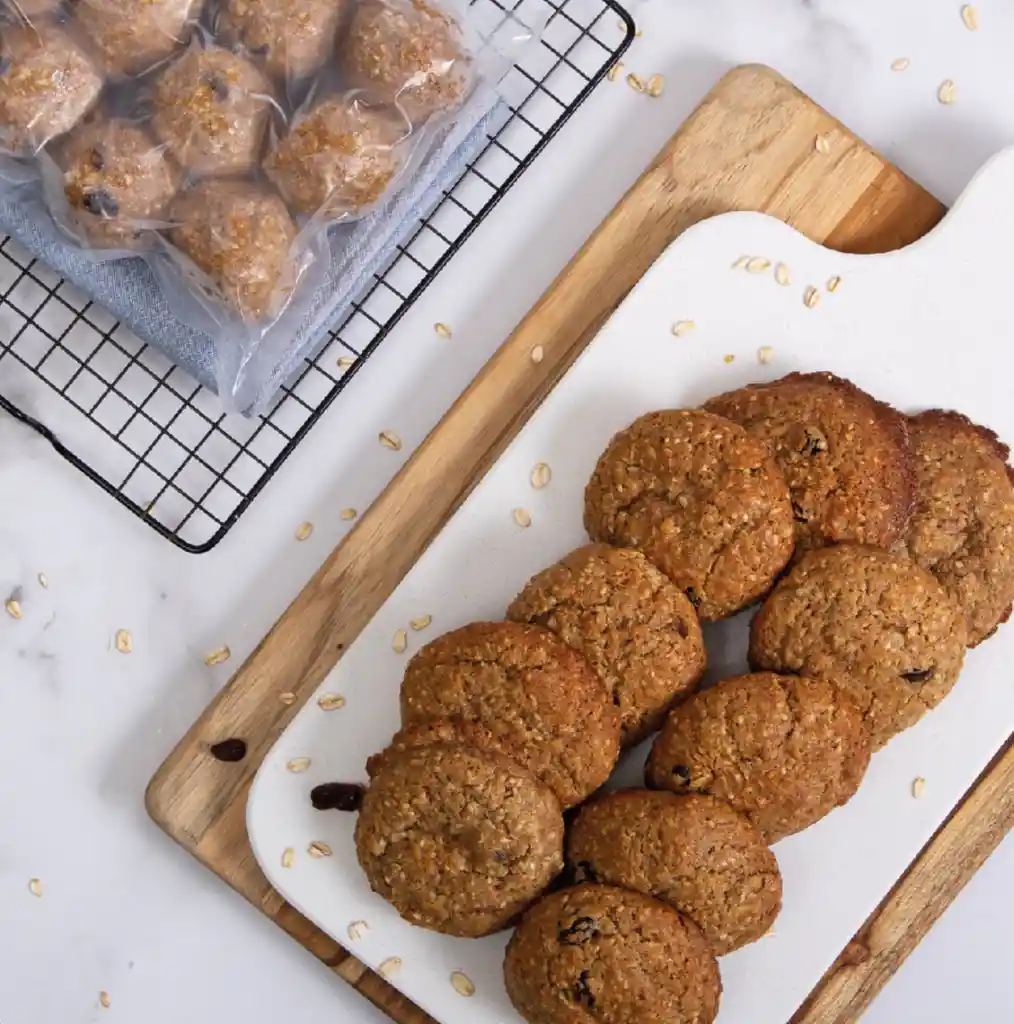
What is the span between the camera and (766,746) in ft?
5.48

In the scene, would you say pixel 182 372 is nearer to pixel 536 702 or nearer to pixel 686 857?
pixel 536 702

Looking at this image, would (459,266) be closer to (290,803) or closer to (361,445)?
(361,445)

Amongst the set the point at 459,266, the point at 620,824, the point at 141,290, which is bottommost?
the point at 620,824

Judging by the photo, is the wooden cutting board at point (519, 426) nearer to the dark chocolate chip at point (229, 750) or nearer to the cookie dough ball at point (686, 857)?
the dark chocolate chip at point (229, 750)

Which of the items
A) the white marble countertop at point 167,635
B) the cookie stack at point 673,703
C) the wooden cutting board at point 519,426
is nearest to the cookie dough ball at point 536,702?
the cookie stack at point 673,703

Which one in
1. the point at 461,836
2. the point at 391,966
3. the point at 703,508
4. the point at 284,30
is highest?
the point at 284,30

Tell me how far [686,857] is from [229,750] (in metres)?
0.74

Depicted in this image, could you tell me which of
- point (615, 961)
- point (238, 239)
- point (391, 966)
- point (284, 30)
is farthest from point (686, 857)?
point (284, 30)

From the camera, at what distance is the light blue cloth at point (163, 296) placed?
1.89 m

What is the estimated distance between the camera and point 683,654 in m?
1.72

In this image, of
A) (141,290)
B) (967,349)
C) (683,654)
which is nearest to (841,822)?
(683,654)

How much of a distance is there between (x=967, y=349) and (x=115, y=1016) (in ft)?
5.82

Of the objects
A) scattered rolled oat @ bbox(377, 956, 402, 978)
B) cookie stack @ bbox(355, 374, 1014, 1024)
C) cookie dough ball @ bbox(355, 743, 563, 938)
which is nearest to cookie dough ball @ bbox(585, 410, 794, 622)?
cookie stack @ bbox(355, 374, 1014, 1024)

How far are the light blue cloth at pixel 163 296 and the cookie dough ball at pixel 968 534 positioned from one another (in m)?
0.89
